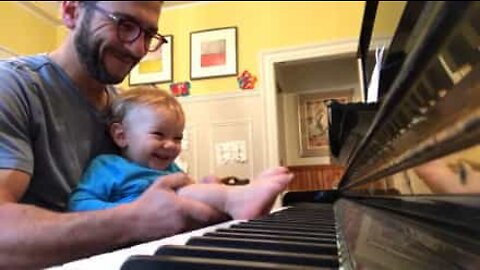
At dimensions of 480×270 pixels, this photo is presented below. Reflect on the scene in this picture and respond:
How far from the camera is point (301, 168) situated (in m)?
2.92

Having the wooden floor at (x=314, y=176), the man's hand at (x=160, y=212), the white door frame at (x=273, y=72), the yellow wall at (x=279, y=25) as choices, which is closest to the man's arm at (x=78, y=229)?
the man's hand at (x=160, y=212)

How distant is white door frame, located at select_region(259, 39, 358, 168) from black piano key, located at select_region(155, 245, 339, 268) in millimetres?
2330

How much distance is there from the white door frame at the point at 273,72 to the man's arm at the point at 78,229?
2.14 metres

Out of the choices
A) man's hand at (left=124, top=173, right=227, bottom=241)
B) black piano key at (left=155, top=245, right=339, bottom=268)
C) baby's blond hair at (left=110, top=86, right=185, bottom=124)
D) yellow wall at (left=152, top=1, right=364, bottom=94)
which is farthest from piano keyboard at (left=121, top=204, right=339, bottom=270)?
yellow wall at (left=152, top=1, right=364, bottom=94)

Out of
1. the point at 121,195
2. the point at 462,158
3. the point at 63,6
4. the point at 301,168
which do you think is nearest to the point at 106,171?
the point at 121,195

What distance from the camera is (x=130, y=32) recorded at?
43cm

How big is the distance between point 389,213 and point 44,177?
18.0 inches

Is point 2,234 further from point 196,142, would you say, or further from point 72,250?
point 196,142

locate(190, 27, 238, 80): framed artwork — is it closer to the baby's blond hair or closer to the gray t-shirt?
the baby's blond hair

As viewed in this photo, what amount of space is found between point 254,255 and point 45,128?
0.47m

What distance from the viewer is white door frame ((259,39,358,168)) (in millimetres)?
2545

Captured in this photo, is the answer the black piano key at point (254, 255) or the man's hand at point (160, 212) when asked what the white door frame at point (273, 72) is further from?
the black piano key at point (254, 255)

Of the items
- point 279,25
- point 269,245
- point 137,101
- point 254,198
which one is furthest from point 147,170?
point 279,25

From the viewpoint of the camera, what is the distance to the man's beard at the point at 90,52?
0.41 m
